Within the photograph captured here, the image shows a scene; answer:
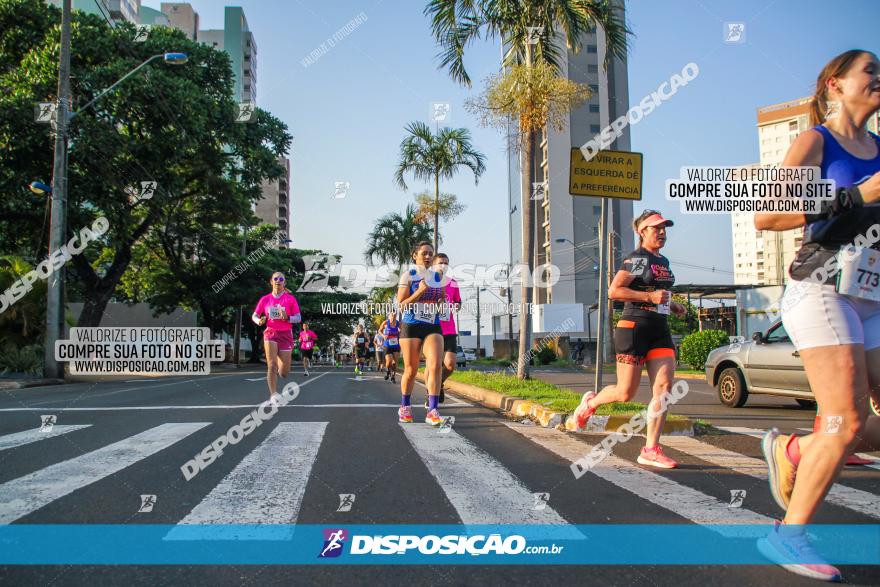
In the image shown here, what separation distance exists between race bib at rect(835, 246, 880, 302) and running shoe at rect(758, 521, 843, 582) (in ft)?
3.14

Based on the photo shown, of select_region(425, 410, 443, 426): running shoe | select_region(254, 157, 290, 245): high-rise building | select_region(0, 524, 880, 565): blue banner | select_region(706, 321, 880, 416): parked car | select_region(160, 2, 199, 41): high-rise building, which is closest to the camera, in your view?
select_region(0, 524, 880, 565): blue banner

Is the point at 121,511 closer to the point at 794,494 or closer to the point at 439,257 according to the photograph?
the point at 794,494

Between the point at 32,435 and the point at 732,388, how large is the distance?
939 centimetres

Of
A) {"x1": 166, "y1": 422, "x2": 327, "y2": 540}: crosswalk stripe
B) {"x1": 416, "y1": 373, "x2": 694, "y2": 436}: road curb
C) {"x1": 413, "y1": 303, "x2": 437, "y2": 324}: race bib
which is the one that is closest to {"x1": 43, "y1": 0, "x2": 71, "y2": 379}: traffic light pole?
{"x1": 416, "y1": 373, "x2": 694, "y2": 436}: road curb

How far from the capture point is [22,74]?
1923cm

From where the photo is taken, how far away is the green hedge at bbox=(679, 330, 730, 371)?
19703 mm

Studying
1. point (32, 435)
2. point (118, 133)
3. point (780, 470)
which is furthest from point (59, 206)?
point (780, 470)

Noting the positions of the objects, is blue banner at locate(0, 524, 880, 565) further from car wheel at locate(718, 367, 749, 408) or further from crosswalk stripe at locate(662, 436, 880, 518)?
car wheel at locate(718, 367, 749, 408)

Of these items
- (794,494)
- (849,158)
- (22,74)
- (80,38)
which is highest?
(80,38)

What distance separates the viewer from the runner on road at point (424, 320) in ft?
23.0

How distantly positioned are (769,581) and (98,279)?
83.3 ft

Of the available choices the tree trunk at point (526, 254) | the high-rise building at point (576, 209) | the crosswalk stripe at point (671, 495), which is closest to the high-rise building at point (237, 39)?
the high-rise building at point (576, 209)

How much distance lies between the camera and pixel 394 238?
3066 centimetres

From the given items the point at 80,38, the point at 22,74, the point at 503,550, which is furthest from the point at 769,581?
the point at 80,38
